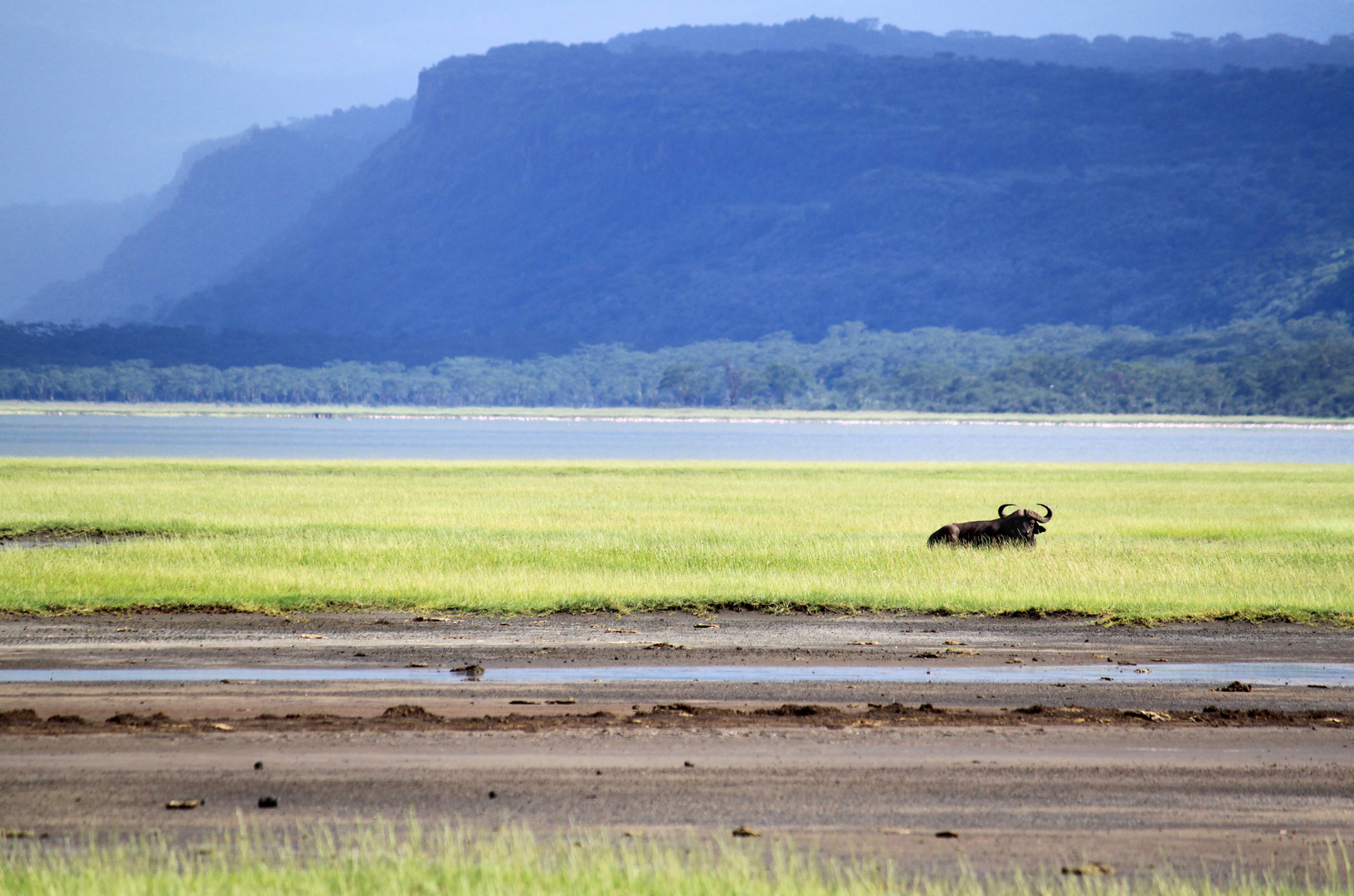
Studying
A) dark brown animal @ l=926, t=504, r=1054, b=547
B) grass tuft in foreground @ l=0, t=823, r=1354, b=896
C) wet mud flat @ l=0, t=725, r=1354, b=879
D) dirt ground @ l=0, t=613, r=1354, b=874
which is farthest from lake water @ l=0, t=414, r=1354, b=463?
grass tuft in foreground @ l=0, t=823, r=1354, b=896

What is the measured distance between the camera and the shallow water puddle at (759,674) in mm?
15008

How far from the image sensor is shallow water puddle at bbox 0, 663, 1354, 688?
49.2ft

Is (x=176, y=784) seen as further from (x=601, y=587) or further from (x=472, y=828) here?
(x=601, y=587)

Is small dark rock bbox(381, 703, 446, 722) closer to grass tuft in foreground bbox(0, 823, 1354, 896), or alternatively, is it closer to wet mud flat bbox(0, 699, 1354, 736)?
wet mud flat bbox(0, 699, 1354, 736)

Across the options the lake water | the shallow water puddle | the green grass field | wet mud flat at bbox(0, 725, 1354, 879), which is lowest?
the lake water

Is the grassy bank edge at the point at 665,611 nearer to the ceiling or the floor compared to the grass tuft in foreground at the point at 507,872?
nearer to the floor

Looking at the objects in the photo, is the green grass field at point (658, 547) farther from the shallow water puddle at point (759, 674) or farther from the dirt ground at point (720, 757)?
the shallow water puddle at point (759, 674)

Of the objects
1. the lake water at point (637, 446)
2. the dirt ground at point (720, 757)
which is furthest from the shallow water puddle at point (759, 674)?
the lake water at point (637, 446)

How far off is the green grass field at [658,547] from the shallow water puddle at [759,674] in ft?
16.8

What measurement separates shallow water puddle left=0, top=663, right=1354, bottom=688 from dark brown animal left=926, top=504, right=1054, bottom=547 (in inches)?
498

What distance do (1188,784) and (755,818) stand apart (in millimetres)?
3686

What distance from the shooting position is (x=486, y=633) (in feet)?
61.7

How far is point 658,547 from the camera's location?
3011 cm

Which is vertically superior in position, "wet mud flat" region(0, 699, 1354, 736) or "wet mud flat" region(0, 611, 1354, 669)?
"wet mud flat" region(0, 699, 1354, 736)
